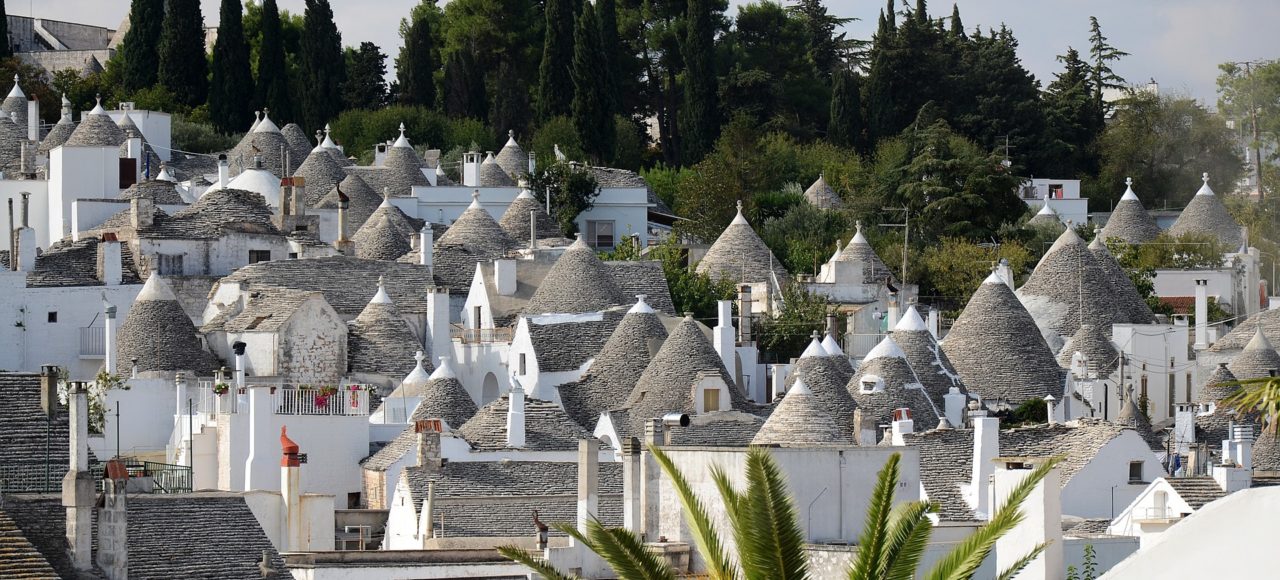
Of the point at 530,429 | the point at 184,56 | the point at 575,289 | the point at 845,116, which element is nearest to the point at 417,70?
the point at 184,56

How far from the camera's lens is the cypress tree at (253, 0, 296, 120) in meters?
82.2

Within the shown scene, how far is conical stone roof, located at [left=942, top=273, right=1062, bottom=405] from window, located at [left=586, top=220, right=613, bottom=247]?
55.6ft

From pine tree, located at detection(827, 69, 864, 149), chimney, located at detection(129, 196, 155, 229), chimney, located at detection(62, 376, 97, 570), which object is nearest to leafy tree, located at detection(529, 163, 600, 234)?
chimney, located at detection(129, 196, 155, 229)

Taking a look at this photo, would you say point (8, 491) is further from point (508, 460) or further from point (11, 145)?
point (11, 145)

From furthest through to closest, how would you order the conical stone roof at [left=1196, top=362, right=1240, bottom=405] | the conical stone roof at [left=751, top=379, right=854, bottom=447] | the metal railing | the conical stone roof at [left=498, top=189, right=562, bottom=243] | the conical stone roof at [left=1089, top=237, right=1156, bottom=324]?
the conical stone roof at [left=498, top=189, right=562, bottom=243], the conical stone roof at [left=1089, top=237, right=1156, bottom=324], the conical stone roof at [left=1196, top=362, right=1240, bottom=405], the metal railing, the conical stone roof at [left=751, top=379, right=854, bottom=447]

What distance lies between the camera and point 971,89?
9056cm

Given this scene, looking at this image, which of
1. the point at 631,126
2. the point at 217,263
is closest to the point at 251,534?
the point at 217,263

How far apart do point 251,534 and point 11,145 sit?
4491 centimetres

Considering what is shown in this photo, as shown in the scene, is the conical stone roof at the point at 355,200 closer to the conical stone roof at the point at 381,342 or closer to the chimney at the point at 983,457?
the conical stone roof at the point at 381,342

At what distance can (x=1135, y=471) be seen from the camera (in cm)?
4038

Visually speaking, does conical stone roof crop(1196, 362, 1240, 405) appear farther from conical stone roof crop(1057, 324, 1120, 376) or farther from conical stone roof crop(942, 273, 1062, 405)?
conical stone roof crop(942, 273, 1062, 405)

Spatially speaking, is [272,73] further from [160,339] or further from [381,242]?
[160,339]

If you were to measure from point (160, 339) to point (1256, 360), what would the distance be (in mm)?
21548

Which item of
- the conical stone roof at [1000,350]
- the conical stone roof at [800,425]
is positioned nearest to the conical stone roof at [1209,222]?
the conical stone roof at [1000,350]
